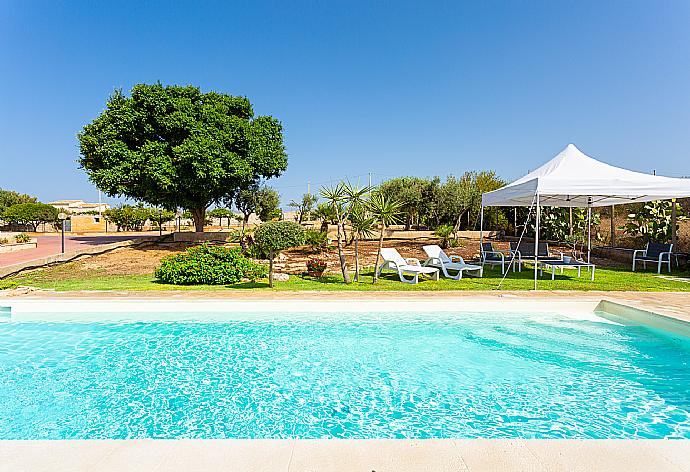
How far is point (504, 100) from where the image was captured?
22.6 meters

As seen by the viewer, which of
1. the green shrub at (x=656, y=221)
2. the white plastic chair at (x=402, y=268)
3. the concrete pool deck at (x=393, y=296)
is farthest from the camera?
the green shrub at (x=656, y=221)

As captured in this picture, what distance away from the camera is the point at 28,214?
149 ft

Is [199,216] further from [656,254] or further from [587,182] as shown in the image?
[656,254]

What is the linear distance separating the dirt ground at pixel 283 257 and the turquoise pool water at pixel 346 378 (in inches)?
275

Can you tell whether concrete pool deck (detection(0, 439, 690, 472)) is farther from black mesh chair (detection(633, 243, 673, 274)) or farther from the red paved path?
the red paved path

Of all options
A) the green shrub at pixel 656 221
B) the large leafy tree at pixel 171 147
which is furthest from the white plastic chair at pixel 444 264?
the large leafy tree at pixel 171 147

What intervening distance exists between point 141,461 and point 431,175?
106 feet

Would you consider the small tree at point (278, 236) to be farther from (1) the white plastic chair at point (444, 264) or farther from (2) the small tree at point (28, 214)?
(2) the small tree at point (28, 214)

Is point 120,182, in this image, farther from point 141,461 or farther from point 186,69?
point 141,461

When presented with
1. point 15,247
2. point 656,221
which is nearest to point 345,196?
point 656,221

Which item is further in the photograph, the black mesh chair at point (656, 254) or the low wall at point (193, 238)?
the low wall at point (193, 238)

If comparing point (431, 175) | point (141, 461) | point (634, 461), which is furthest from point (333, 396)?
point (431, 175)

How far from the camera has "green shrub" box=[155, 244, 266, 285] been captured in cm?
1148

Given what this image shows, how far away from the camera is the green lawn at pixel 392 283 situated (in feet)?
34.9
